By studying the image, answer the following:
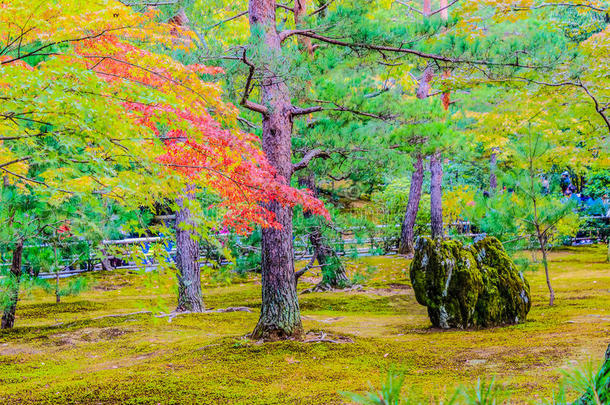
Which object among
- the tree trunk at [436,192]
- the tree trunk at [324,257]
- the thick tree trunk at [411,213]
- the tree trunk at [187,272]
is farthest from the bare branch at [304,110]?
the thick tree trunk at [411,213]

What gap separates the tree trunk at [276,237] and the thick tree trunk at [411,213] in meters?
7.55

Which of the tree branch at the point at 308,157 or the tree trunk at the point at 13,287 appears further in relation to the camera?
the tree trunk at the point at 13,287

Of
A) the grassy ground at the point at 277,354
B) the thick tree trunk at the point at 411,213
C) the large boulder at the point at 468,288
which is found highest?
the thick tree trunk at the point at 411,213

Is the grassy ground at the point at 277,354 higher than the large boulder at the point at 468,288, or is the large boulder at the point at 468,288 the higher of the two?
the large boulder at the point at 468,288

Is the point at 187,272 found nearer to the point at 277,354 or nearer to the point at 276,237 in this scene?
the point at 276,237

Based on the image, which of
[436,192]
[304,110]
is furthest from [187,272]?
[436,192]

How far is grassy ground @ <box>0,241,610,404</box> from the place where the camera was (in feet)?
12.8

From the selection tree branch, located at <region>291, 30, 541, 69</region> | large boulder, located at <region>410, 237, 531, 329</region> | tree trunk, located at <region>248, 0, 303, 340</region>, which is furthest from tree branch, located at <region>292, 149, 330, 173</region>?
large boulder, located at <region>410, 237, 531, 329</region>

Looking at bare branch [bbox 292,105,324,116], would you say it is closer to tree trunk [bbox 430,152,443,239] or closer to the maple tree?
the maple tree

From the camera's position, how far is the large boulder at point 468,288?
19.6ft

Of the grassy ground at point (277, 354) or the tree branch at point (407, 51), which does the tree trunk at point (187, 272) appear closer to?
the grassy ground at point (277, 354)

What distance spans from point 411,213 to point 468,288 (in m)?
7.49

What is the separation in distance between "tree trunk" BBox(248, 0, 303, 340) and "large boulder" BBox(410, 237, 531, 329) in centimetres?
183

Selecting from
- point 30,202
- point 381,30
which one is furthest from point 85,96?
point 30,202
